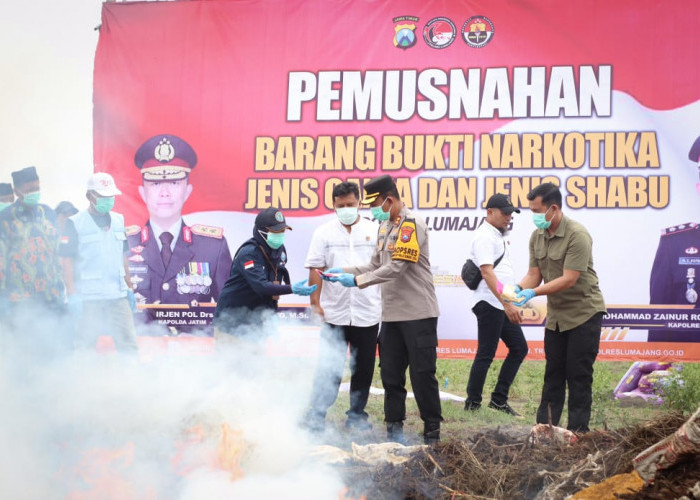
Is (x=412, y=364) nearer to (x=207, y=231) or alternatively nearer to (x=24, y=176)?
(x=24, y=176)

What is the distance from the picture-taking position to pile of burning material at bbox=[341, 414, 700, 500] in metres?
4.12

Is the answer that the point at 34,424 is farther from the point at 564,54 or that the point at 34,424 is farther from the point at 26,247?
the point at 564,54

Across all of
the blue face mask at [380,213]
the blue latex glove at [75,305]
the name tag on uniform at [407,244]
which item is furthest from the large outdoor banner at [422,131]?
the name tag on uniform at [407,244]

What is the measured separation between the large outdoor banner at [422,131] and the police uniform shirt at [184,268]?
20 mm

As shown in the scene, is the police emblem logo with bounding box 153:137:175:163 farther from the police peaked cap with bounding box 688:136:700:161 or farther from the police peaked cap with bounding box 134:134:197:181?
the police peaked cap with bounding box 688:136:700:161

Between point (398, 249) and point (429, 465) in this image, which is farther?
point (398, 249)

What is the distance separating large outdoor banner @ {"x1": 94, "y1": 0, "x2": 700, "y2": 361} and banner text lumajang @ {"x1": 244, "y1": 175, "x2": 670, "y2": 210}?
0.03 metres

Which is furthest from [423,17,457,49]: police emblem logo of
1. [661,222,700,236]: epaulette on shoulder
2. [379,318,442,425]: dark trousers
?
[379,318,442,425]: dark trousers

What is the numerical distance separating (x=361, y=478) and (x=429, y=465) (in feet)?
1.46

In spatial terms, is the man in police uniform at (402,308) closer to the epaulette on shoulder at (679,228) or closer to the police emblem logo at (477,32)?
the police emblem logo at (477,32)

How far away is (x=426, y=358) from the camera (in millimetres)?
5684

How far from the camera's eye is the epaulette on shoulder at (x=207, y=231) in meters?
9.70

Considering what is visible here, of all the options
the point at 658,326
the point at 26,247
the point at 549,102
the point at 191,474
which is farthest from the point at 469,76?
the point at 191,474

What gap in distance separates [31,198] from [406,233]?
3598 millimetres
